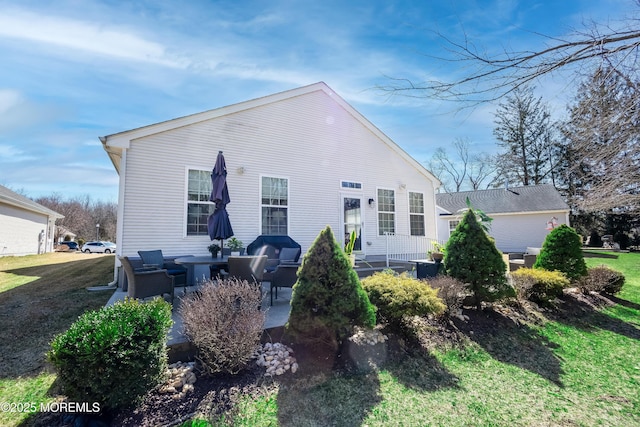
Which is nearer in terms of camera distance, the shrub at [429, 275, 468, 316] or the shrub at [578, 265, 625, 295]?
the shrub at [429, 275, 468, 316]

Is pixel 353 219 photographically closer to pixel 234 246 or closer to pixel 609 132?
pixel 234 246

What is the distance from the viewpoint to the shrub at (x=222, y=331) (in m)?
3.05

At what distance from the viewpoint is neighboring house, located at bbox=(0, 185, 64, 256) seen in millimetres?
16531

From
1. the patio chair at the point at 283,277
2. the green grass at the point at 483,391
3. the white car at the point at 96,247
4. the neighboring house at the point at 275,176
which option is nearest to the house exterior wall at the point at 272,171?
the neighboring house at the point at 275,176

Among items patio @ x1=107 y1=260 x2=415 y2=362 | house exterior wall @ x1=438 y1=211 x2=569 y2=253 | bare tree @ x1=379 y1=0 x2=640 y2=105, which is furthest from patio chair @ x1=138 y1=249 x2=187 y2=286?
house exterior wall @ x1=438 y1=211 x2=569 y2=253

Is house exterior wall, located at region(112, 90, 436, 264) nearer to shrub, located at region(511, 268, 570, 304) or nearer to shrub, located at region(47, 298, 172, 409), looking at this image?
shrub, located at region(511, 268, 570, 304)

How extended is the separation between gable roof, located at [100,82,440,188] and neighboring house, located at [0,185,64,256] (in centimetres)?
1273

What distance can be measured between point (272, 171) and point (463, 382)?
7.35 m

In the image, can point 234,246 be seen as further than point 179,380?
Yes

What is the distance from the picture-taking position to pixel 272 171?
30.1 ft

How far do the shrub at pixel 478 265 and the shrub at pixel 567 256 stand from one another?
2691 millimetres

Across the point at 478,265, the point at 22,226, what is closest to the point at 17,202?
the point at 22,226

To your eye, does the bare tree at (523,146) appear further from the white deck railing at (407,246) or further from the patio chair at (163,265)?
the patio chair at (163,265)

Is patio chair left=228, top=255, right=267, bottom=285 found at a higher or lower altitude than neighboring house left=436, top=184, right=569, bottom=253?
lower
